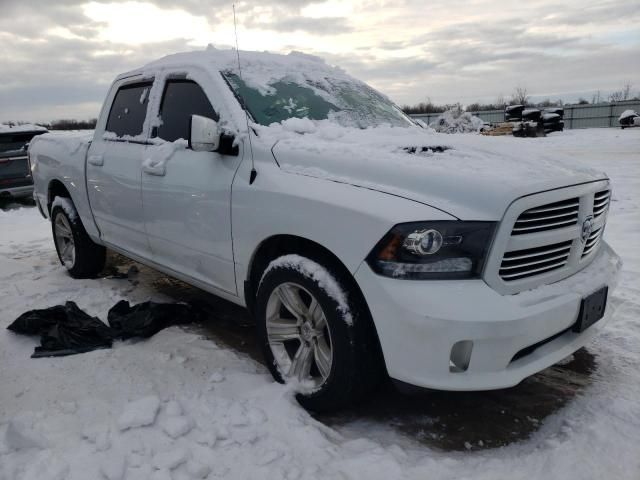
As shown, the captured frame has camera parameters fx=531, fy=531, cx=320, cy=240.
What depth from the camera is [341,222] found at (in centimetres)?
244

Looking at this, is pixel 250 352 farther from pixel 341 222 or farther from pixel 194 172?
pixel 341 222

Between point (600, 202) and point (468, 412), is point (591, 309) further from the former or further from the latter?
point (468, 412)

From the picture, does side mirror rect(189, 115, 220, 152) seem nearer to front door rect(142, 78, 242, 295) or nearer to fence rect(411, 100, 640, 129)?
front door rect(142, 78, 242, 295)

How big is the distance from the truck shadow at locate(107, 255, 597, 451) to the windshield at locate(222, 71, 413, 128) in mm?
1612

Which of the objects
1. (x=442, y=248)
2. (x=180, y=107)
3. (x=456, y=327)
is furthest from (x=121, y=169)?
(x=456, y=327)

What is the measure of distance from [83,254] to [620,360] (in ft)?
15.2

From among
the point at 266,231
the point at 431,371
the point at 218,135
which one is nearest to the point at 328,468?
the point at 431,371

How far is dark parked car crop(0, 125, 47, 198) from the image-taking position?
939 centimetres

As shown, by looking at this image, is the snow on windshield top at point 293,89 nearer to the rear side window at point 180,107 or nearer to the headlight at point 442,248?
the rear side window at point 180,107

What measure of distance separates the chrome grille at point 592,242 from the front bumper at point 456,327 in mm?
511

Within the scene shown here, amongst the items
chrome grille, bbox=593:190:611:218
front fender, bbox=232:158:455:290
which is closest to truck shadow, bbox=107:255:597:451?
front fender, bbox=232:158:455:290

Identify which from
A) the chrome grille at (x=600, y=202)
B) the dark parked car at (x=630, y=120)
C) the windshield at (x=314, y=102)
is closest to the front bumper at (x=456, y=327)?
the chrome grille at (x=600, y=202)

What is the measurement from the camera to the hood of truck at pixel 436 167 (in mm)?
2320

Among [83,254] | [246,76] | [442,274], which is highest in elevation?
[246,76]
